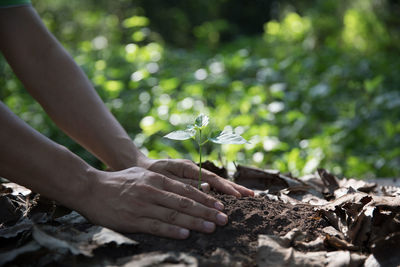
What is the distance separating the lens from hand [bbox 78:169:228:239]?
4.50 feet

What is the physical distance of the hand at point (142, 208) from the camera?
137cm

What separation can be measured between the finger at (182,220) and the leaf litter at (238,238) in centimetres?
3

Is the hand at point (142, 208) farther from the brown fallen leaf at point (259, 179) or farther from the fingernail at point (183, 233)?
the brown fallen leaf at point (259, 179)

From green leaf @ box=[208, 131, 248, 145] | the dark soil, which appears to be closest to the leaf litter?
the dark soil

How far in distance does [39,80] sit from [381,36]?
26.2 ft

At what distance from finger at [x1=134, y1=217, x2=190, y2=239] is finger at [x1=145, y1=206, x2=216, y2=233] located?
15 millimetres

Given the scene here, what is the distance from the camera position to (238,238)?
1.39 m

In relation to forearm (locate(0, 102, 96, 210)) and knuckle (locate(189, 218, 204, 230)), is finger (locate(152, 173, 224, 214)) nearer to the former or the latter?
knuckle (locate(189, 218, 204, 230))

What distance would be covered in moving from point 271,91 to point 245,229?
11.6 ft

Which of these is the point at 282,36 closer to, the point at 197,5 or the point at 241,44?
the point at 241,44

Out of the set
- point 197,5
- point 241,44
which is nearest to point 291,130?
point 241,44

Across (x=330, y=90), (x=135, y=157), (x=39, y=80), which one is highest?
(x=330, y=90)

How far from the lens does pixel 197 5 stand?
15078mm

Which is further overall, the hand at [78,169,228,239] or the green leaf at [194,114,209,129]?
the green leaf at [194,114,209,129]
